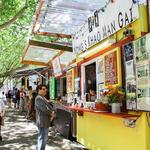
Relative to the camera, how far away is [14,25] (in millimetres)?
21297

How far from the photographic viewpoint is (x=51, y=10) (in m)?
9.54

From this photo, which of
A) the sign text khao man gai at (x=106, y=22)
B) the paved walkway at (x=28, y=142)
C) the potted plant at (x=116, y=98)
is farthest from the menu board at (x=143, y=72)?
the paved walkway at (x=28, y=142)

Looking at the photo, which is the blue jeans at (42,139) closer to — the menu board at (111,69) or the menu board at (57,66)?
the menu board at (111,69)

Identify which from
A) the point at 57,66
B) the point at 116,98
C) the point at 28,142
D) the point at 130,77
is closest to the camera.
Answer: the point at 130,77

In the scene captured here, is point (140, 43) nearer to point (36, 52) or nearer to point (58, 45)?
point (58, 45)

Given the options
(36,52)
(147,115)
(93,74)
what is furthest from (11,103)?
(147,115)

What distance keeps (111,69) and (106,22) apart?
1096mm

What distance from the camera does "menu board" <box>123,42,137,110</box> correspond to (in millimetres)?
7184

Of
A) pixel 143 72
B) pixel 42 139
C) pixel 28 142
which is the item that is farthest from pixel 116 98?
pixel 28 142

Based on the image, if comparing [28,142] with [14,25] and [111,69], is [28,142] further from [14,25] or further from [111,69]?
[14,25]

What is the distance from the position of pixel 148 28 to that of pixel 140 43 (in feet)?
1.51

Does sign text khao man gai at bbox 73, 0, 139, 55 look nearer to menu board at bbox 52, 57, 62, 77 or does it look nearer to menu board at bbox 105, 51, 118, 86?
menu board at bbox 105, 51, 118, 86

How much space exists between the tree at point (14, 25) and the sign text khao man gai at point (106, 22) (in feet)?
12.8

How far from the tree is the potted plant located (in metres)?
6.99
